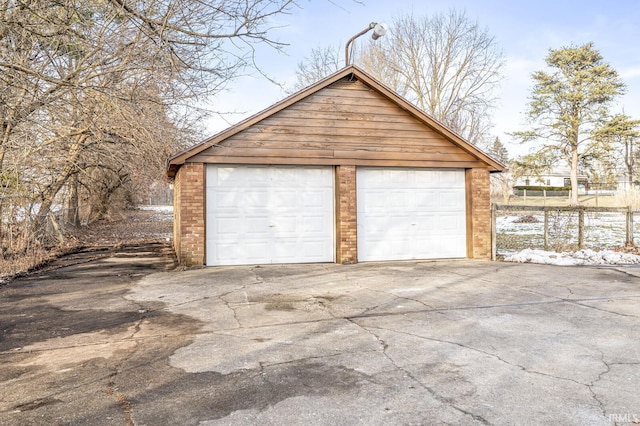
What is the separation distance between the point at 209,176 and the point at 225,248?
1.68 meters

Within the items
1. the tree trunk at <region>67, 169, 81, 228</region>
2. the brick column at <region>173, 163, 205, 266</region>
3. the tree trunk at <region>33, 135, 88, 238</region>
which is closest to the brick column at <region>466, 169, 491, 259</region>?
the brick column at <region>173, 163, 205, 266</region>

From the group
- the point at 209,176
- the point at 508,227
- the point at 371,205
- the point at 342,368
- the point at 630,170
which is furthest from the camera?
the point at 630,170

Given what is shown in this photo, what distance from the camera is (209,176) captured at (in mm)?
10570

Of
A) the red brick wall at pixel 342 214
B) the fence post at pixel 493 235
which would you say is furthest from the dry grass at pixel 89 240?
the fence post at pixel 493 235

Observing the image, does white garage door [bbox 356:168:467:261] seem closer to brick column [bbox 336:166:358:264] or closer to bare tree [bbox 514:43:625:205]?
brick column [bbox 336:166:358:264]

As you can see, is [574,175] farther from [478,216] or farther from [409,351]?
[409,351]

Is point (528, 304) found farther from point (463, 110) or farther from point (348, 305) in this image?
point (463, 110)

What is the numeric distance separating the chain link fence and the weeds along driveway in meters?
3.95

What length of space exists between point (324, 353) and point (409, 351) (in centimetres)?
81

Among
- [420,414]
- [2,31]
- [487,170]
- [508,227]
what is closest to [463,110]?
[508,227]

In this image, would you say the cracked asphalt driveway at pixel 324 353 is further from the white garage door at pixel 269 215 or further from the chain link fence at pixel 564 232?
the chain link fence at pixel 564 232

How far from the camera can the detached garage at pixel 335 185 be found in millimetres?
10531

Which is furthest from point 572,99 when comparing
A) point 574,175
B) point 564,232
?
point 564,232

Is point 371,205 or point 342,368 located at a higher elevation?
point 371,205
